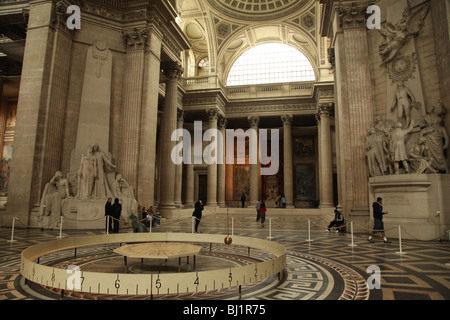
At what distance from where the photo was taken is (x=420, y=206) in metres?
8.57

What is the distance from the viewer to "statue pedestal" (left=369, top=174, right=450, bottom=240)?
8.39 meters

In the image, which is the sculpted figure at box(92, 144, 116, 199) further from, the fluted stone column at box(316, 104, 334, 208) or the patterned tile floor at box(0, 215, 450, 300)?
the fluted stone column at box(316, 104, 334, 208)

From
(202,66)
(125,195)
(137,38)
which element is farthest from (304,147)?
(125,195)

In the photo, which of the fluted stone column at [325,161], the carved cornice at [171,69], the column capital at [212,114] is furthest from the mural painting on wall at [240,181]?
the carved cornice at [171,69]

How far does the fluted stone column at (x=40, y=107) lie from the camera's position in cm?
1066

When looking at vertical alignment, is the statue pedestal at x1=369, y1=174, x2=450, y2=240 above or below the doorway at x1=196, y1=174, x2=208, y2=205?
below

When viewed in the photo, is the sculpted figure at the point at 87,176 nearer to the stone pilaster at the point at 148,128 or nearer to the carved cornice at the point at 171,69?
the stone pilaster at the point at 148,128

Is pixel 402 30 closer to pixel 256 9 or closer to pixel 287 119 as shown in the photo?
pixel 287 119

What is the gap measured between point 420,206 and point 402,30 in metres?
6.18

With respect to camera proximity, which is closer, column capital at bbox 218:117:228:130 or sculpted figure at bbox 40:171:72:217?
sculpted figure at bbox 40:171:72:217

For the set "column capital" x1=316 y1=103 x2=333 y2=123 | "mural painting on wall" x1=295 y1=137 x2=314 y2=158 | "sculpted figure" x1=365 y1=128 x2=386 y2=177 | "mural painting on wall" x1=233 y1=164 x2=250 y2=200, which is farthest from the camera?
"mural painting on wall" x1=295 y1=137 x2=314 y2=158

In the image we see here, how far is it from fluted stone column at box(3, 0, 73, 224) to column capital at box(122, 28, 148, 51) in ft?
7.87
